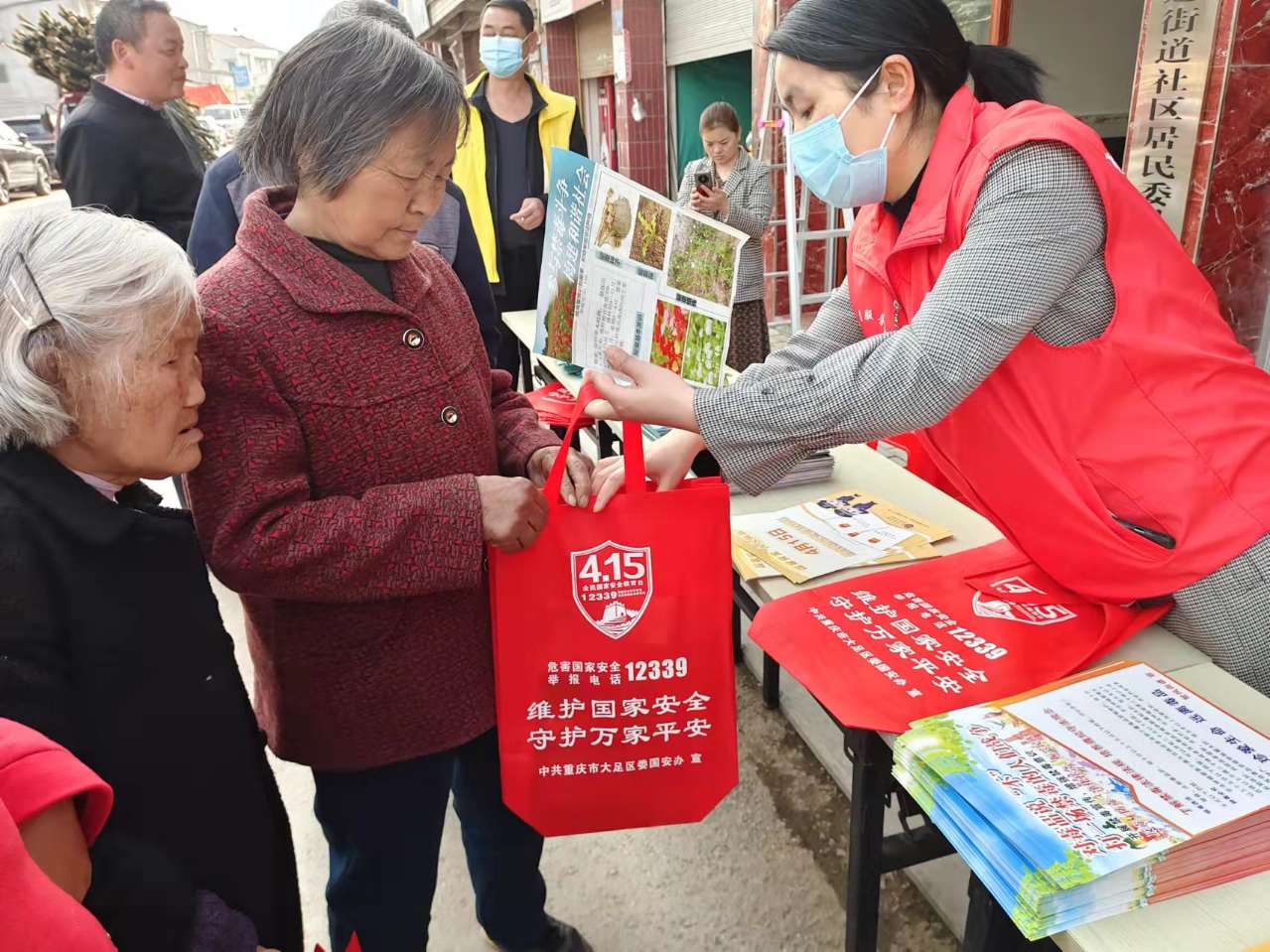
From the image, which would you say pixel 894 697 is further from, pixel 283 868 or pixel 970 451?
pixel 283 868

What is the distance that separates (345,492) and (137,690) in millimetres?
307

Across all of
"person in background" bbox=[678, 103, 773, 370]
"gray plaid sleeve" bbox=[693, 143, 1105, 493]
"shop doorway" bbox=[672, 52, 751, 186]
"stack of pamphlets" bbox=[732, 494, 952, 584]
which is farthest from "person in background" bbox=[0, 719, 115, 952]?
"shop doorway" bbox=[672, 52, 751, 186]

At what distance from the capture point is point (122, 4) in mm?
2824

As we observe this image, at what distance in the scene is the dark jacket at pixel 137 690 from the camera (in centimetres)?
73

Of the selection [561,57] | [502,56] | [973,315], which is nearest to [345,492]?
[973,315]

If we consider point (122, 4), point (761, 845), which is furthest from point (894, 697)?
point (122, 4)

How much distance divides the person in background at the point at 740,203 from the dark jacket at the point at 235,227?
5.77 feet

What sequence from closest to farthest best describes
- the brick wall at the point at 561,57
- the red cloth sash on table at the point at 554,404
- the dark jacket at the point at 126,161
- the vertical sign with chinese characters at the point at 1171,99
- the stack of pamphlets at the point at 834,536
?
the stack of pamphlets at the point at 834,536 → the red cloth sash on table at the point at 554,404 → the vertical sign with chinese characters at the point at 1171,99 → the dark jacket at the point at 126,161 → the brick wall at the point at 561,57

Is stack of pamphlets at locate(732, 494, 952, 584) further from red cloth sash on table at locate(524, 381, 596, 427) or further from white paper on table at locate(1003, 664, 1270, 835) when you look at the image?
red cloth sash on table at locate(524, 381, 596, 427)

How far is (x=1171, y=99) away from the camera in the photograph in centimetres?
278

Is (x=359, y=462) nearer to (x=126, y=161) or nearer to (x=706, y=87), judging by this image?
(x=126, y=161)

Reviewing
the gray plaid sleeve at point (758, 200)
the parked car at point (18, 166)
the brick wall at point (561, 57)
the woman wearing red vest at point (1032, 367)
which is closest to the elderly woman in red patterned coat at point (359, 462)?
the woman wearing red vest at point (1032, 367)

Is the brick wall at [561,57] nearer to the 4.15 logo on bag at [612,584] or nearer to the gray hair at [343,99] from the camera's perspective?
the gray hair at [343,99]

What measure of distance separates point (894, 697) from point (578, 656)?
16.3 inches
